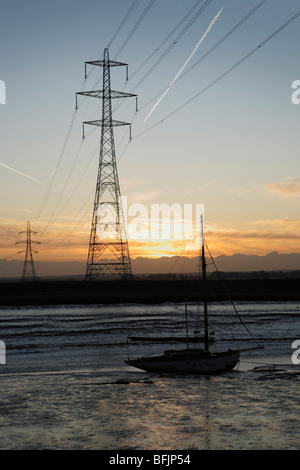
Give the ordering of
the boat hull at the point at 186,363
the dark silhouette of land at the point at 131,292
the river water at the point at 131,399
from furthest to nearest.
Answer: the dark silhouette of land at the point at 131,292 < the boat hull at the point at 186,363 < the river water at the point at 131,399

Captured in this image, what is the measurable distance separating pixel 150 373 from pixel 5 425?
592 inches

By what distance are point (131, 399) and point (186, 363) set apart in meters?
9.00

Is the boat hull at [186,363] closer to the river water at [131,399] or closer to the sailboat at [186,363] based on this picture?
the sailboat at [186,363]

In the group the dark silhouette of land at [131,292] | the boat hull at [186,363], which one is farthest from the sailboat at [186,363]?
the dark silhouette of land at [131,292]

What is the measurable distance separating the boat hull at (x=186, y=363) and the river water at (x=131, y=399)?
83cm

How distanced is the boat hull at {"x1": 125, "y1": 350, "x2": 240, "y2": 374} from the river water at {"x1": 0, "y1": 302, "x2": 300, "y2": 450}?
83 centimetres

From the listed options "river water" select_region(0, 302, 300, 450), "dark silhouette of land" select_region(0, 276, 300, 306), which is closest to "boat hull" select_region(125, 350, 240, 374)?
"river water" select_region(0, 302, 300, 450)

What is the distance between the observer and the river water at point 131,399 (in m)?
21.4

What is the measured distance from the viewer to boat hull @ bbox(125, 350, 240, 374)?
120 feet

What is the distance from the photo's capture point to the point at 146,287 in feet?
442

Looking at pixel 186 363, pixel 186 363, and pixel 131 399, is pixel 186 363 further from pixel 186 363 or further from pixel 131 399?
pixel 131 399

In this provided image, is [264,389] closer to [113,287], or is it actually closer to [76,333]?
[76,333]
